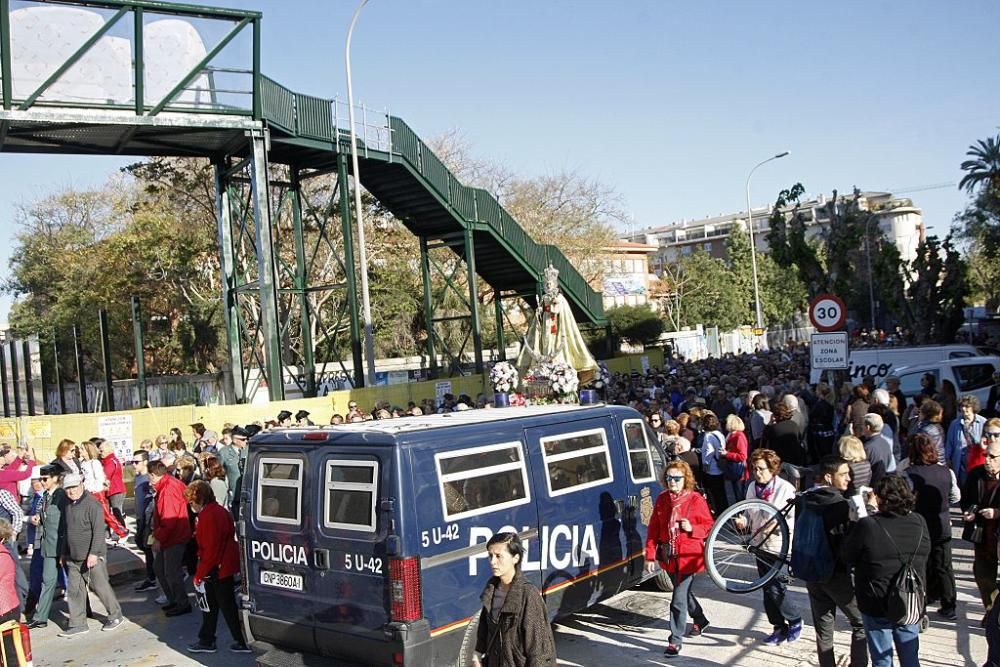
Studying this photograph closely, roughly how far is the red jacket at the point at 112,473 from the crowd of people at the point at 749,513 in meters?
0.02

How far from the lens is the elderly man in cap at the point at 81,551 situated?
928 centimetres

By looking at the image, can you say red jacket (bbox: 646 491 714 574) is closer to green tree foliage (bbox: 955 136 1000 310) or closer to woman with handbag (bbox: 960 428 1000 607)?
woman with handbag (bbox: 960 428 1000 607)

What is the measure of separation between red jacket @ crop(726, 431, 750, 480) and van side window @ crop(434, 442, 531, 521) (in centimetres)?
492

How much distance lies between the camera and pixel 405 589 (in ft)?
20.0

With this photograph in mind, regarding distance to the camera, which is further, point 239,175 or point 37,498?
point 239,175

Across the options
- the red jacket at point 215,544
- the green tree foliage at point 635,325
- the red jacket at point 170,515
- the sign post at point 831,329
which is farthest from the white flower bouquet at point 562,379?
the green tree foliage at point 635,325

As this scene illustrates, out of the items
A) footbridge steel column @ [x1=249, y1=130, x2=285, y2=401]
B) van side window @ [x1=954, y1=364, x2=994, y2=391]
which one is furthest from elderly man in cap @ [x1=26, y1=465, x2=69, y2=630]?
van side window @ [x1=954, y1=364, x2=994, y2=391]

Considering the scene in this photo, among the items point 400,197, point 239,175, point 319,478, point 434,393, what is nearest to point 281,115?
point 239,175

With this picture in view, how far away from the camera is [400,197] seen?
25812 millimetres

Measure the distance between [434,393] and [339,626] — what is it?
17688 mm

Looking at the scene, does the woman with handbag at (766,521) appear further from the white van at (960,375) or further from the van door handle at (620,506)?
the white van at (960,375)

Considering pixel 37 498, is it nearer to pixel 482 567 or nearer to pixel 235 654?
pixel 235 654

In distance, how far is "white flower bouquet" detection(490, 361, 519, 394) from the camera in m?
14.4

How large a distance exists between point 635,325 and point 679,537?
139 ft
